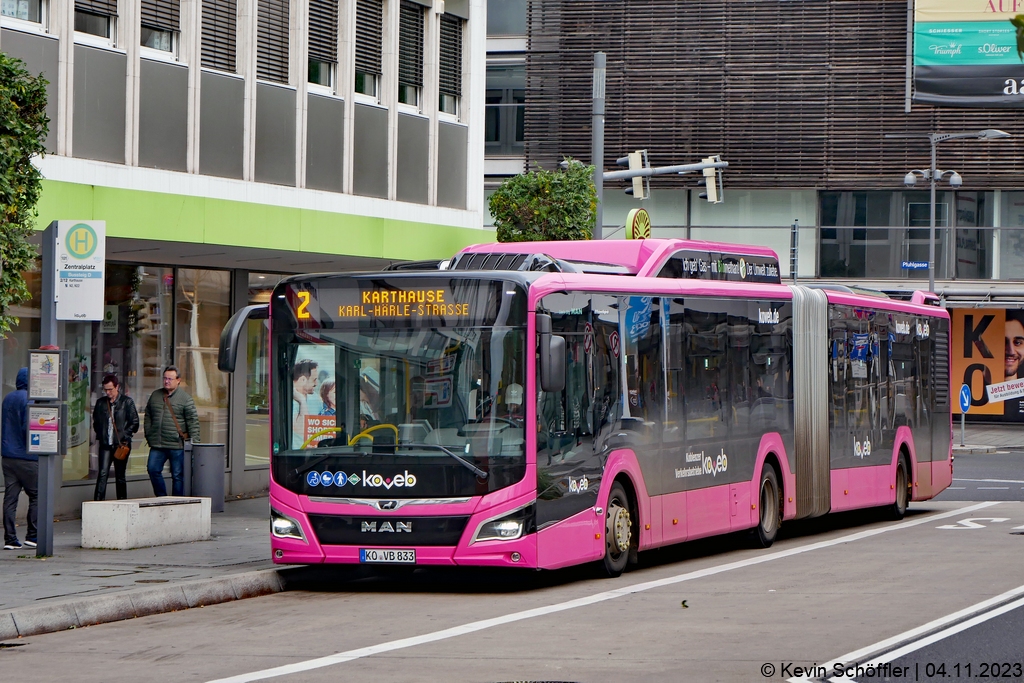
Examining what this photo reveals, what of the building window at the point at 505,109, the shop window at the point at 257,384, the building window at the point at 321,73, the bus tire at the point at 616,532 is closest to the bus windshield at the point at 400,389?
the bus tire at the point at 616,532

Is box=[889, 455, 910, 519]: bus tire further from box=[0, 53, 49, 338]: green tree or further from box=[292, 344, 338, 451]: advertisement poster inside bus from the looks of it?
box=[0, 53, 49, 338]: green tree

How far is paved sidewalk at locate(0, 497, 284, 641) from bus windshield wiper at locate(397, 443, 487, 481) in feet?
5.97

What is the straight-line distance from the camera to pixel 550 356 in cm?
1225

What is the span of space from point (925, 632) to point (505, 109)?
40.3 meters

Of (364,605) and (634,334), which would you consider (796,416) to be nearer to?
(634,334)

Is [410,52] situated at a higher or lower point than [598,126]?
higher

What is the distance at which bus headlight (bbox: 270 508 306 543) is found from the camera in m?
12.9

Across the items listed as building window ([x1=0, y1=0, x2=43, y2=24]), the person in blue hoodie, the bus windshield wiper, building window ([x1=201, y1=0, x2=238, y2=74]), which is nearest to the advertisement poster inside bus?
the bus windshield wiper

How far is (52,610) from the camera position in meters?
10.8

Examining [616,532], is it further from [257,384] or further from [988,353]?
[988,353]

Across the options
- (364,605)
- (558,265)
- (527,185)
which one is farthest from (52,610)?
(527,185)

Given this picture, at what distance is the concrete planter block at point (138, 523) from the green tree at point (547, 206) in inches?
406

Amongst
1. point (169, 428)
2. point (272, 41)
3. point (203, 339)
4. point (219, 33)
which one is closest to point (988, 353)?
point (272, 41)

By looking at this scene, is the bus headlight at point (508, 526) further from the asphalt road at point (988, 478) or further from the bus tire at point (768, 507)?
the asphalt road at point (988, 478)
